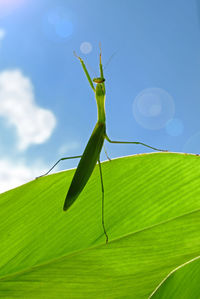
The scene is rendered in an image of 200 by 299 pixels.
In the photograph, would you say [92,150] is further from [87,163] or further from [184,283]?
[184,283]

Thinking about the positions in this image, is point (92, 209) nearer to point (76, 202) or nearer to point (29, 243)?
point (76, 202)

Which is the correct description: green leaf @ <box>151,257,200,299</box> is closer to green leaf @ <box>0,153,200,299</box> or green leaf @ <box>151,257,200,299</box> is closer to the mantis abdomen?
green leaf @ <box>0,153,200,299</box>

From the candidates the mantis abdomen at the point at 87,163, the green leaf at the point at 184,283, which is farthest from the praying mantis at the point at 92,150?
the green leaf at the point at 184,283

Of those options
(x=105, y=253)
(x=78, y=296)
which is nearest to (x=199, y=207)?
(x=105, y=253)

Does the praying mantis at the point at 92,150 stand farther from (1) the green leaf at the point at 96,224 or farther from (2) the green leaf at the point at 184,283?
(2) the green leaf at the point at 184,283

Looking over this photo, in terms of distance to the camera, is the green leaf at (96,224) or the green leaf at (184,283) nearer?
the green leaf at (96,224)

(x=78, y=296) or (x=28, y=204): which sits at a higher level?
(x=28, y=204)

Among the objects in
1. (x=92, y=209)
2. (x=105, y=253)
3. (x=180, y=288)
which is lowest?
(x=180, y=288)

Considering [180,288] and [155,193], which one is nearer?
[155,193]

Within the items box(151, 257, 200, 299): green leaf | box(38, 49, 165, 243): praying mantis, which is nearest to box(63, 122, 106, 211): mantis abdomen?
box(38, 49, 165, 243): praying mantis
